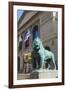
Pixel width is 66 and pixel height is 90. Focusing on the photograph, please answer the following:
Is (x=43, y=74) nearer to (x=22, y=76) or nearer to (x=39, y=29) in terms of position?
(x=22, y=76)

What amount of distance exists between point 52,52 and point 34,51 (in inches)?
7.9

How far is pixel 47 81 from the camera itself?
2213 millimetres

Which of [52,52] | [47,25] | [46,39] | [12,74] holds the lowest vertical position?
[12,74]

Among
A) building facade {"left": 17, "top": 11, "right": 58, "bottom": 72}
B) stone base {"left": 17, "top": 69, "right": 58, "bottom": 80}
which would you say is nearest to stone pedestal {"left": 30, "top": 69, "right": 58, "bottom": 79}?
stone base {"left": 17, "top": 69, "right": 58, "bottom": 80}

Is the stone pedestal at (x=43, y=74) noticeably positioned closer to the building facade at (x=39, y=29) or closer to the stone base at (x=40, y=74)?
the stone base at (x=40, y=74)

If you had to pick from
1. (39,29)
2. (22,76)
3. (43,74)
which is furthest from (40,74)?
(39,29)

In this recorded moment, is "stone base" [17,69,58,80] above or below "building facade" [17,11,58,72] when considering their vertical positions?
below

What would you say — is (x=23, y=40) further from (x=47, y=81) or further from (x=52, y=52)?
(x=47, y=81)

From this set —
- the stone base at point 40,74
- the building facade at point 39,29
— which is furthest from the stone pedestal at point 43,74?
the building facade at point 39,29

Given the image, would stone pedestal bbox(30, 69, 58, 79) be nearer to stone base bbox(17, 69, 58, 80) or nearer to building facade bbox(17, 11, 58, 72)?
stone base bbox(17, 69, 58, 80)

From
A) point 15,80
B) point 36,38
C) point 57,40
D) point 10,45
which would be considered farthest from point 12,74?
point 57,40

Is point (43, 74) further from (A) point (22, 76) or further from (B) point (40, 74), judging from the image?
(A) point (22, 76)

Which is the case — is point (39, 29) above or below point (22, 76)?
above

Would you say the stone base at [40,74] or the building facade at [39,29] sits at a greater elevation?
the building facade at [39,29]
